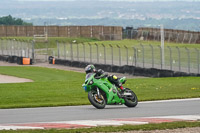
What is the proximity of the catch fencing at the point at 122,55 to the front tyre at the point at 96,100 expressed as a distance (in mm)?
24192

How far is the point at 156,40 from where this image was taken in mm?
86188

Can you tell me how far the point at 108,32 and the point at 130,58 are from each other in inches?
2213

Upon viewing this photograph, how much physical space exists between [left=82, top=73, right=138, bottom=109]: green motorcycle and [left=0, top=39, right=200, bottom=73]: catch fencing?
23585mm

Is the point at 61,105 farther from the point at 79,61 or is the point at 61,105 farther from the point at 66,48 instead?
the point at 66,48

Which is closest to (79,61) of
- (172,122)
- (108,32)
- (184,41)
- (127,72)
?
(127,72)

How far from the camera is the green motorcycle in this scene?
55.6ft

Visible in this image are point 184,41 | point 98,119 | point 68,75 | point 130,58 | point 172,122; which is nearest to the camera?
point 172,122

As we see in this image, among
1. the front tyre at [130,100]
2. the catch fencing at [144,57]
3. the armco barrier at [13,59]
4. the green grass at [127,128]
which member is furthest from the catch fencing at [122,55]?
the green grass at [127,128]

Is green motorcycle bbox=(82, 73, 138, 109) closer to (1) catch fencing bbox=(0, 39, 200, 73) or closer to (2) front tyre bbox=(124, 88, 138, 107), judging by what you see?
(2) front tyre bbox=(124, 88, 138, 107)

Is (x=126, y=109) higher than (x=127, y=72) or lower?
higher

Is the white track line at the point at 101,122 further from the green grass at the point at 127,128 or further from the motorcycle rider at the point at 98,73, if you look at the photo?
the motorcycle rider at the point at 98,73

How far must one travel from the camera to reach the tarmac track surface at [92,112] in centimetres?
1547

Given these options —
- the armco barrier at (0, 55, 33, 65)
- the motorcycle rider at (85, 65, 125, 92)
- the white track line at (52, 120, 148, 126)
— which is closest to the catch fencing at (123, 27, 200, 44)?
the armco barrier at (0, 55, 33, 65)

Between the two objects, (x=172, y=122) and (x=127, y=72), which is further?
(x=127, y=72)
